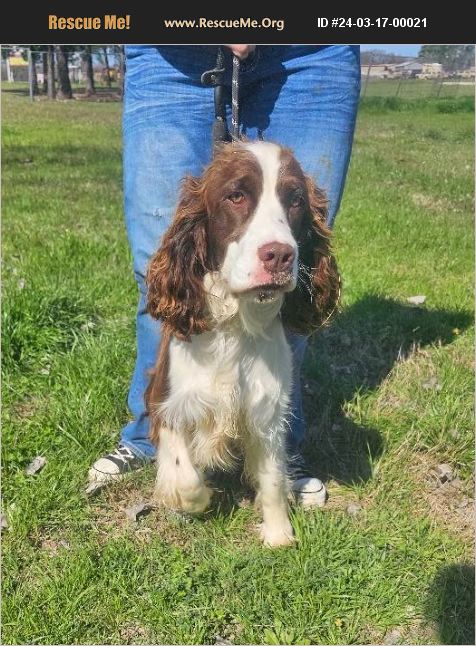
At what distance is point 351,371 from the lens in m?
4.40

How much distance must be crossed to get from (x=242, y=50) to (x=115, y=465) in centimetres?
198

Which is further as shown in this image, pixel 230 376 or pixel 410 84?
pixel 410 84

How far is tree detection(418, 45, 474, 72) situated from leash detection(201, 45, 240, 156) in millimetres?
695

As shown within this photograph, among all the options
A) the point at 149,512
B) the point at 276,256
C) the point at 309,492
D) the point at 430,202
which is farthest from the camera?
the point at 430,202

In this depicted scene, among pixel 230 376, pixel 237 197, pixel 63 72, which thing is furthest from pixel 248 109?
pixel 63 72

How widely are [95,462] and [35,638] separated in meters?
0.97

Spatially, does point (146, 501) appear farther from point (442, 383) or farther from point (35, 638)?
point (442, 383)

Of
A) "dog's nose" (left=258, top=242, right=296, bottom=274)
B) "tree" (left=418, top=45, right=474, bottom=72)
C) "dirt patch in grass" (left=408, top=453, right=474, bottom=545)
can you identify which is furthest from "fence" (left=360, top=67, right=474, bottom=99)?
"dirt patch in grass" (left=408, top=453, right=474, bottom=545)

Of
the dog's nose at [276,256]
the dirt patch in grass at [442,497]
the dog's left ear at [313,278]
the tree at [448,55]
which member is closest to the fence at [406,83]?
the tree at [448,55]

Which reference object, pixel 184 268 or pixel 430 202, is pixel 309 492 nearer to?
pixel 184 268

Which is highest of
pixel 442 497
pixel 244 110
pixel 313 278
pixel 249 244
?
pixel 244 110

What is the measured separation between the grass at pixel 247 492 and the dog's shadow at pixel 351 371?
0.04 feet
